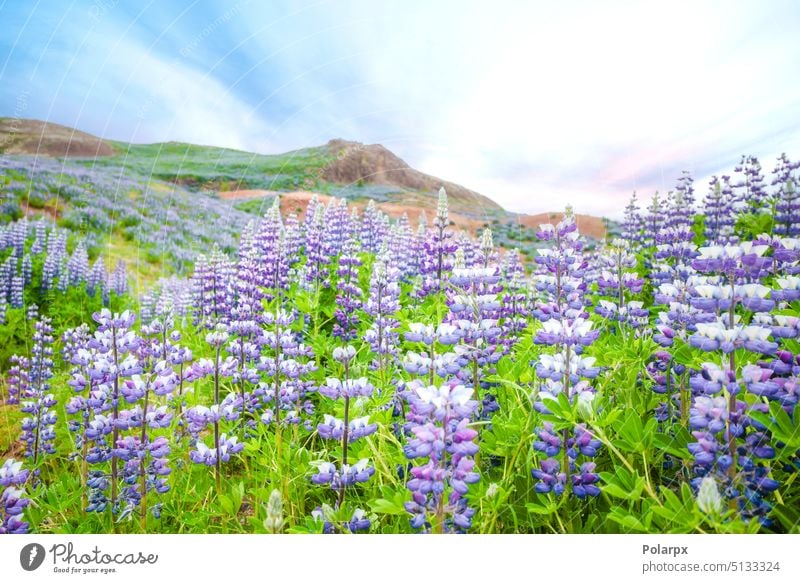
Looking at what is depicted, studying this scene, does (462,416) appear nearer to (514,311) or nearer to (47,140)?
(514,311)

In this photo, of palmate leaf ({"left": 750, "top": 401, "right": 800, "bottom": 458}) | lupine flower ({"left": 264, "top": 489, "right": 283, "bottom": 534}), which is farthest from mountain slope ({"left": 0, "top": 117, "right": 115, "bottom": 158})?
palmate leaf ({"left": 750, "top": 401, "right": 800, "bottom": 458})

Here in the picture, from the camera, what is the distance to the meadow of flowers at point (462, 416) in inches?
51.1

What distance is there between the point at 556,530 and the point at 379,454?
59cm

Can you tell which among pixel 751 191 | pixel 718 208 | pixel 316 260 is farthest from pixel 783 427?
pixel 751 191

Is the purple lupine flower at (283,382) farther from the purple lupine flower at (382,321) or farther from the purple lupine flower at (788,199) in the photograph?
the purple lupine flower at (788,199)

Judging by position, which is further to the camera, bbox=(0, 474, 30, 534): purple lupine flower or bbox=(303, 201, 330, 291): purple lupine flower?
bbox=(303, 201, 330, 291): purple lupine flower

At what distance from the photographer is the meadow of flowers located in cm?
130
